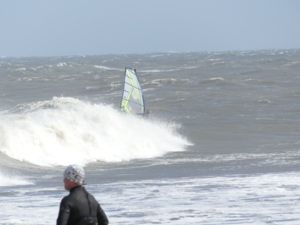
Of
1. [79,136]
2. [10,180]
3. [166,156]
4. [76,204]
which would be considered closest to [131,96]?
[79,136]

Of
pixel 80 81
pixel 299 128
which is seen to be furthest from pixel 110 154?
pixel 80 81

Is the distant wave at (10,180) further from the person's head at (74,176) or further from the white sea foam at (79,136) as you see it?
the person's head at (74,176)

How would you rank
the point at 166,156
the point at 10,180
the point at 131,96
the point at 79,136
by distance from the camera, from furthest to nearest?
the point at 131,96, the point at 79,136, the point at 166,156, the point at 10,180

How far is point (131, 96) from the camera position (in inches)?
1186

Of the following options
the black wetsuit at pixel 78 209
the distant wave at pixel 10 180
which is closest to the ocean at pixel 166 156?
the distant wave at pixel 10 180

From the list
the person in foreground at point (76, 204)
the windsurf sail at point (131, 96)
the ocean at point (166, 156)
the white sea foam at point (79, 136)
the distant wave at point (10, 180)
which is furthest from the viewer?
the windsurf sail at point (131, 96)

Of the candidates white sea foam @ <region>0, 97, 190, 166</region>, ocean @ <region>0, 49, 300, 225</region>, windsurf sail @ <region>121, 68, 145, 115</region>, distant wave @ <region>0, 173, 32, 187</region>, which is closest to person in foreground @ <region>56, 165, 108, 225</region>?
ocean @ <region>0, 49, 300, 225</region>

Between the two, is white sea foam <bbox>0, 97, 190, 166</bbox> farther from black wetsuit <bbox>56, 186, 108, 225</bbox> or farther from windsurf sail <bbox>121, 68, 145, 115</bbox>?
black wetsuit <bbox>56, 186, 108, 225</bbox>

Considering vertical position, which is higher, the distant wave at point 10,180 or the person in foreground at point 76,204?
the person in foreground at point 76,204

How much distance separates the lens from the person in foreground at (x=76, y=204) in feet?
19.0

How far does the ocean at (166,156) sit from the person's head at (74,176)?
490 cm

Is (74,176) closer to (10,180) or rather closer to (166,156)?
(10,180)

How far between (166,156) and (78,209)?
15706 millimetres

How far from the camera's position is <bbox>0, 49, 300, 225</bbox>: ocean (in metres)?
11.6
